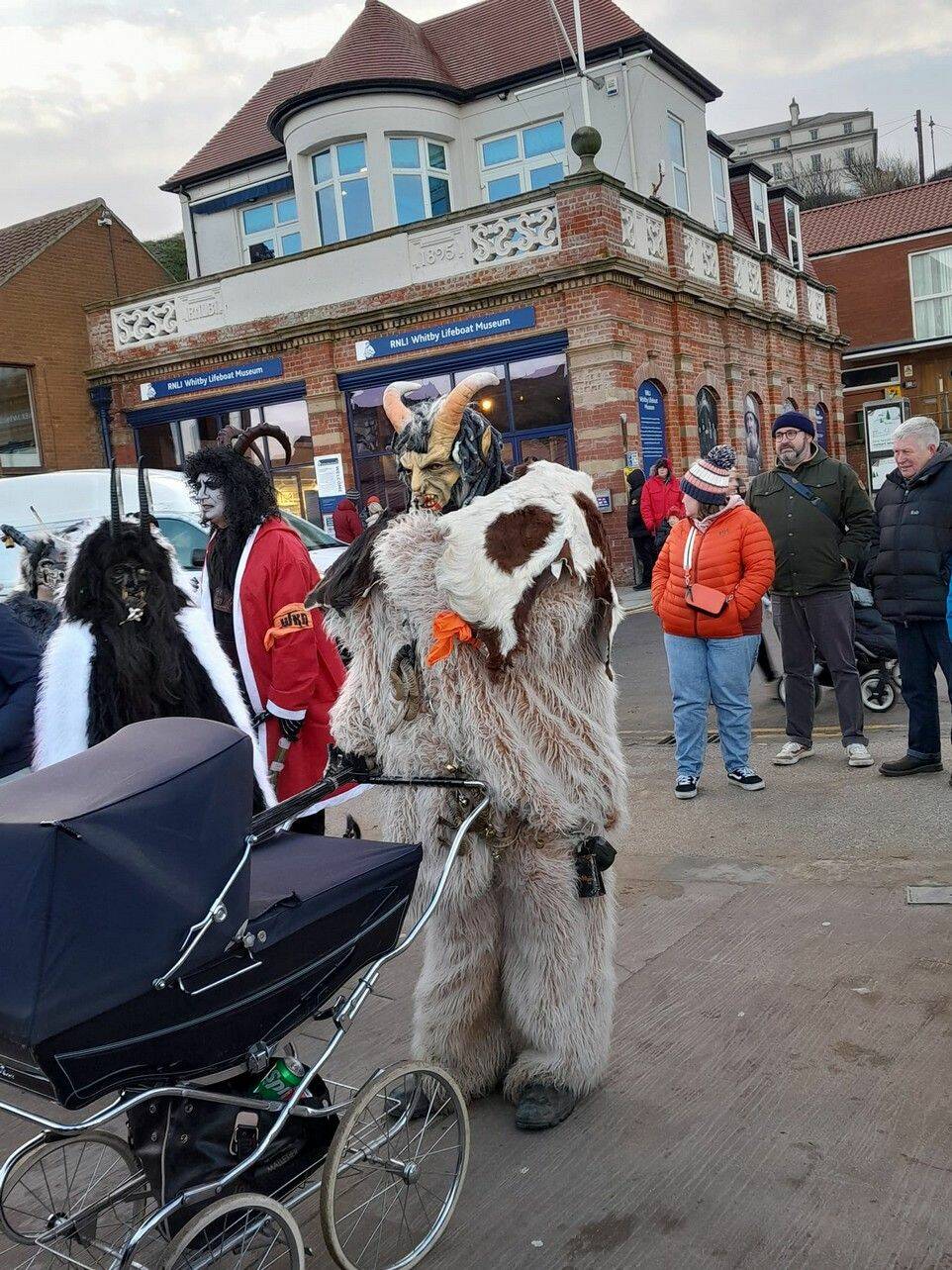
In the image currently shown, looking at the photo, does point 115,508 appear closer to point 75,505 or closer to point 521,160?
point 75,505

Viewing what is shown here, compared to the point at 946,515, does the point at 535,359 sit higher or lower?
higher

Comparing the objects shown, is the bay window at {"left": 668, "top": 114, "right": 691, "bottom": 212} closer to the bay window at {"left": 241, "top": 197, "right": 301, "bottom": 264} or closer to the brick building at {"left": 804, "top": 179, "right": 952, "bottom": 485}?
the bay window at {"left": 241, "top": 197, "right": 301, "bottom": 264}

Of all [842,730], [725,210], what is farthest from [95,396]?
[842,730]

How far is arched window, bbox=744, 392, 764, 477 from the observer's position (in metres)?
21.9

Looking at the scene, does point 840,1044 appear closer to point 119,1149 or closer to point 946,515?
point 119,1149

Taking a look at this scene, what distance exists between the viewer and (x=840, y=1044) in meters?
3.29

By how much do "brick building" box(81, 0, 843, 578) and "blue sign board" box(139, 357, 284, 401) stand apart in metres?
0.04

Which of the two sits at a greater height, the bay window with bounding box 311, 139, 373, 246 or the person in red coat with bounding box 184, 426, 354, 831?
the bay window with bounding box 311, 139, 373, 246

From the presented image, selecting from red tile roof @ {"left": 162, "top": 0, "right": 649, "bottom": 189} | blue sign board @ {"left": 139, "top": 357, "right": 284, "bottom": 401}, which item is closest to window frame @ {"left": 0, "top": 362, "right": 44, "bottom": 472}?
blue sign board @ {"left": 139, "top": 357, "right": 284, "bottom": 401}

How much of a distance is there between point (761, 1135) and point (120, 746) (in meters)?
2.01

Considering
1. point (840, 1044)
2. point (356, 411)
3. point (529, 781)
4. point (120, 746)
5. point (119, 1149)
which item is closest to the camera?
point (120, 746)

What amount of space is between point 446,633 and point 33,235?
2403 cm

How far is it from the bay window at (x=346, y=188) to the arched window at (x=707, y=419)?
7086mm

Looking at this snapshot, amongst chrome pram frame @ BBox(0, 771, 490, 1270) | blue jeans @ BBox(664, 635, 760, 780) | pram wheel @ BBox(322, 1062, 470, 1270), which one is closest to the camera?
chrome pram frame @ BBox(0, 771, 490, 1270)
